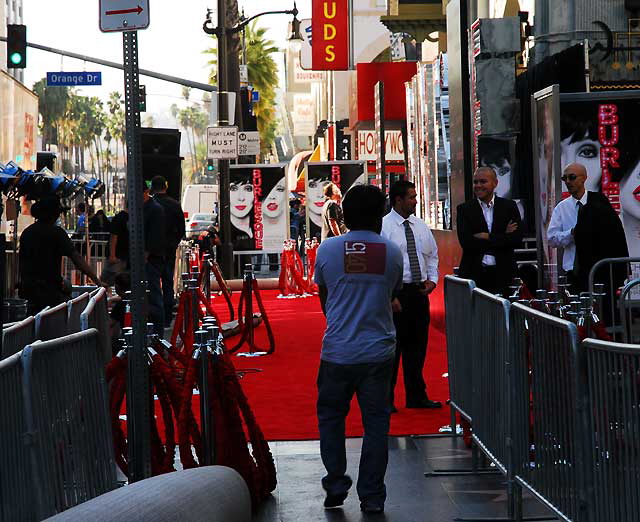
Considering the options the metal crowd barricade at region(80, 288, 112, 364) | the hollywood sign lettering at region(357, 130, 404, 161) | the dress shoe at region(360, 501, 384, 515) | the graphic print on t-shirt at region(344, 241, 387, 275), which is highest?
the hollywood sign lettering at region(357, 130, 404, 161)

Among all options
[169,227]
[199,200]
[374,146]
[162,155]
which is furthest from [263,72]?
[169,227]

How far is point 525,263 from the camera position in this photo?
1581 cm

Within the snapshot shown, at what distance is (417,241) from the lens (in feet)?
38.4

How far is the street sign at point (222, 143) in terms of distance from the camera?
28.8m

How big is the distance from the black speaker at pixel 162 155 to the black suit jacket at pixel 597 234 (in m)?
20.3

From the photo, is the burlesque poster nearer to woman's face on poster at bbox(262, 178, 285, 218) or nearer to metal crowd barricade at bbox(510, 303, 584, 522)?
metal crowd barricade at bbox(510, 303, 584, 522)

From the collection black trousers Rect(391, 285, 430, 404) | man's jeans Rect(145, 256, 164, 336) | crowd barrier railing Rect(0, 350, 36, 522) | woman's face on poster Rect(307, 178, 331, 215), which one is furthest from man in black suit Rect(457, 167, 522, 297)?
woman's face on poster Rect(307, 178, 331, 215)

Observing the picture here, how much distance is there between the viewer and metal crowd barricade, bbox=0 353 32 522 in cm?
523

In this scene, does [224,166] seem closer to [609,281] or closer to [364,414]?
[609,281]

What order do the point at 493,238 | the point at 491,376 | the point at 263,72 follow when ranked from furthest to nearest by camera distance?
the point at 263,72
the point at 493,238
the point at 491,376

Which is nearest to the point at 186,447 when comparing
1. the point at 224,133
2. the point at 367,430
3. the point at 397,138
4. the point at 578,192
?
the point at 367,430

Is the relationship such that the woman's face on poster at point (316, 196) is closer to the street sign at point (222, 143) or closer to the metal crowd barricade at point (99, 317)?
the street sign at point (222, 143)

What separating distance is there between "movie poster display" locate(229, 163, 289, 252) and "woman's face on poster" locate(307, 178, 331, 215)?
1395mm

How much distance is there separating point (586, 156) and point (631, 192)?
2.00 feet
